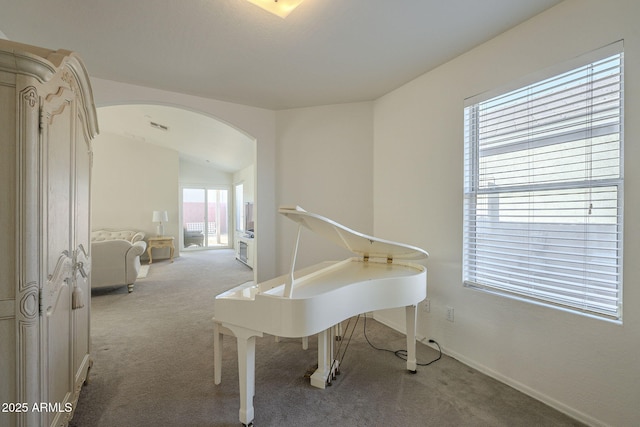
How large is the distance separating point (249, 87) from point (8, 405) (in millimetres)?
2939

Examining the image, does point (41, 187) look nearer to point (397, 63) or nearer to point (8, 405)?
point (8, 405)

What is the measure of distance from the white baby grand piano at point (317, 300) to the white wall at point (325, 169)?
116 centimetres

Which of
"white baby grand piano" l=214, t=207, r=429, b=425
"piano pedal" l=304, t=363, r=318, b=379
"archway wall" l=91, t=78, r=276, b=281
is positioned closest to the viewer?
"white baby grand piano" l=214, t=207, r=429, b=425

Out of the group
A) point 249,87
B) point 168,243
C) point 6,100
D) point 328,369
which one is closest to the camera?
point 6,100

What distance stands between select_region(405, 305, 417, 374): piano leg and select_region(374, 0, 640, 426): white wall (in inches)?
18.3

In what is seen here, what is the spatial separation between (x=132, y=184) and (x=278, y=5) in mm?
7510

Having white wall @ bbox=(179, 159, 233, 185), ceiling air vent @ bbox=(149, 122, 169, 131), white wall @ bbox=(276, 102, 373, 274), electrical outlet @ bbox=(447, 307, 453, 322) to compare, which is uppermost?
ceiling air vent @ bbox=(149, 122, 169, 131)

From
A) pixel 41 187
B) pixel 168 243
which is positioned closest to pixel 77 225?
pixel 41 187

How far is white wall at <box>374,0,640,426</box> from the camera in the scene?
1624mm

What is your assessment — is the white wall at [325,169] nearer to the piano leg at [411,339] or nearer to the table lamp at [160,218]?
the piano leg at [411,339]

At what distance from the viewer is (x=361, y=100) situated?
3.58 meters

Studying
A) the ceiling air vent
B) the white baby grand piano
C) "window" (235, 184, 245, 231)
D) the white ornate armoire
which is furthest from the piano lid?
"window" (235, 184, 245, 231)

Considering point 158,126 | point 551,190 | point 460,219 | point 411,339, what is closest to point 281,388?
point 411,339

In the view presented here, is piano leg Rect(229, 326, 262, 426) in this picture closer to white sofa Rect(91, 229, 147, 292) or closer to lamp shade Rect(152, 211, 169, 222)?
white sofa Rect(91, 229, 147, 292)
